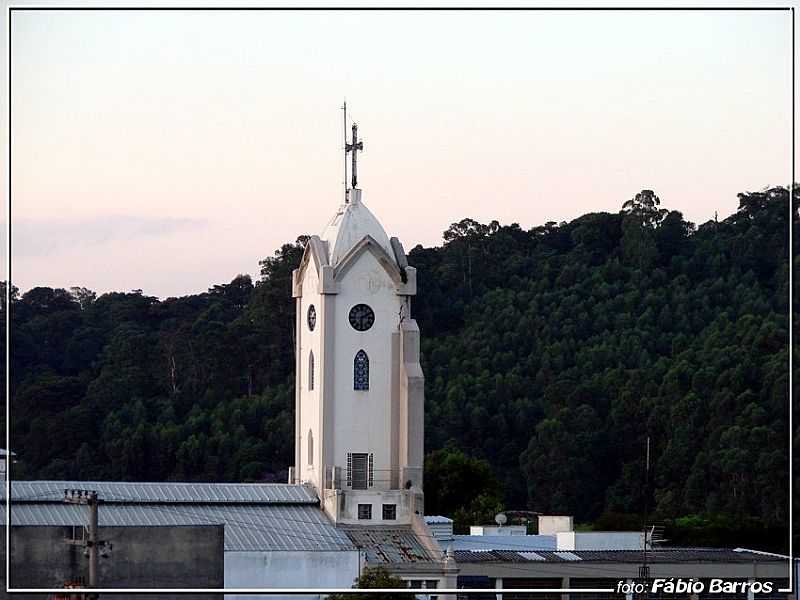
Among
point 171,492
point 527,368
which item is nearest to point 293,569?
point 171,492

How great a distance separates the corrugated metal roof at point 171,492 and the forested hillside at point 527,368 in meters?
23.0

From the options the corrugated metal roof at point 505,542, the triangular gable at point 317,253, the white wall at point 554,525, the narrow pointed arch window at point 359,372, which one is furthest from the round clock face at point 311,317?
the white wall at point 554,525

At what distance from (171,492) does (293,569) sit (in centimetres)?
406

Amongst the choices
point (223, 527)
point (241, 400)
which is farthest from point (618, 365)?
point (223, 527)

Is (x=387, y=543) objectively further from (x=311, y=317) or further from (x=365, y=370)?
(x=311, y=317)

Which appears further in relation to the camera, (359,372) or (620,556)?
(359,372)

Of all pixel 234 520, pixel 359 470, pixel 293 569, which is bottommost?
pixel 293 569

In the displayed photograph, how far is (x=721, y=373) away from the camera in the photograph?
71.6 m

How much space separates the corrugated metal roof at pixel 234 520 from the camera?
39562 millimetres

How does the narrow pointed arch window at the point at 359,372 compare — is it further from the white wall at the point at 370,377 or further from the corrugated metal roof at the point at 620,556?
the corrugated metal roof at the point at 620,556

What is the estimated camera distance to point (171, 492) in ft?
139

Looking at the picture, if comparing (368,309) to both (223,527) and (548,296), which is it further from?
(548,296)

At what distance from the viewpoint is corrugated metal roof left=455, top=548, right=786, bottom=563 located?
135ft

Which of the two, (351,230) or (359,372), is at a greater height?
(351,230)
